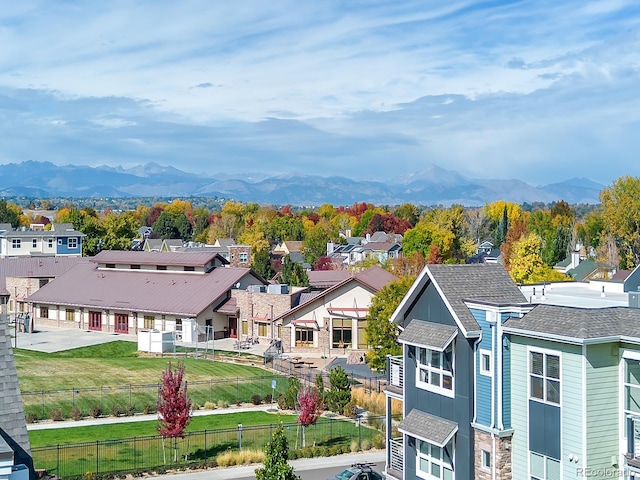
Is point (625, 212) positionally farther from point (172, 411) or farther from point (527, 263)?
point (172, 411)

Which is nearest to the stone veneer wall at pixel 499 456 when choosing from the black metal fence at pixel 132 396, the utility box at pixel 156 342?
the black metal fence at pixel 132 396

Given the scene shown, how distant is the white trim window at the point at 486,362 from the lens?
73.0 feet

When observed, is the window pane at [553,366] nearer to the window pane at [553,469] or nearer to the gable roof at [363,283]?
the window pane at [553,469]

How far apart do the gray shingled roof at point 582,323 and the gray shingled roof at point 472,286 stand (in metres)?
1.93

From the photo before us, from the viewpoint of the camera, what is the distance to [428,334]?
2425cm

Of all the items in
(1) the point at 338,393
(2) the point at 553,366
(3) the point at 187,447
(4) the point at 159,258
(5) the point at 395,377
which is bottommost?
(3) the point at 187,447

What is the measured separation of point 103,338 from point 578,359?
46.8m

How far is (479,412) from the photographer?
890 inches

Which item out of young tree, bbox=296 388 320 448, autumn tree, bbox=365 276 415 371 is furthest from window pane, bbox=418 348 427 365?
autumn tree, bbox=365 276 415 371

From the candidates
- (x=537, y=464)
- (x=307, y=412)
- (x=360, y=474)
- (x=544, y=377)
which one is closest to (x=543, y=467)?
(x=537, y=464)

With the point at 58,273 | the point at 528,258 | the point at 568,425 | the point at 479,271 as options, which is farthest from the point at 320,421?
the point at 58,273

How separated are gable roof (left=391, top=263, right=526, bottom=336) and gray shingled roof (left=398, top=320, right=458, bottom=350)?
0.61m

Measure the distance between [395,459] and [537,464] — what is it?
682 cm

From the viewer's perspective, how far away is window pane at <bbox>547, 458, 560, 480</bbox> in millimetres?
20469
